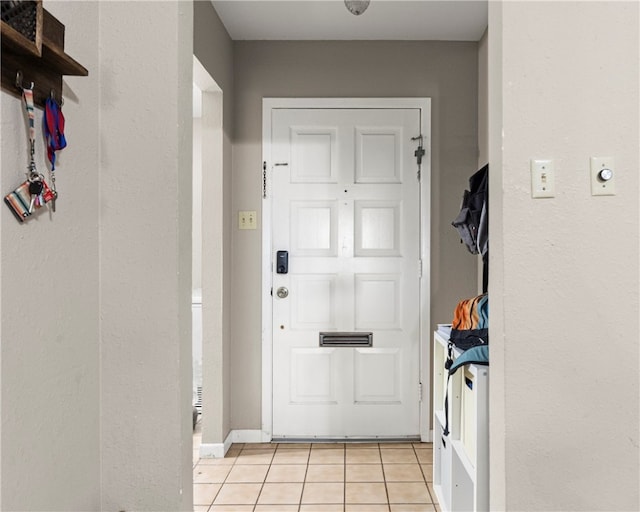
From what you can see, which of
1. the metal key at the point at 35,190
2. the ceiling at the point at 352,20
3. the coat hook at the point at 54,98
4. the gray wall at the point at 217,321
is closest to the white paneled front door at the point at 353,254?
the gray wall at the point at 217,321

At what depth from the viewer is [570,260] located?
1.34 metres

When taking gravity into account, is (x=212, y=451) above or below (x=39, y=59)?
below

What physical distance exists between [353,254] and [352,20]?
1.33 m

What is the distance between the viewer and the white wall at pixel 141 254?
130cm

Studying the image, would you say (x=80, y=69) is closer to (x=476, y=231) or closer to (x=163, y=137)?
(x=163, y=137)

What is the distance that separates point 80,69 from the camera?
1.08 meters

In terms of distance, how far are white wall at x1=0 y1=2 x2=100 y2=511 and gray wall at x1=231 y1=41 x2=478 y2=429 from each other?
1798 millimetres

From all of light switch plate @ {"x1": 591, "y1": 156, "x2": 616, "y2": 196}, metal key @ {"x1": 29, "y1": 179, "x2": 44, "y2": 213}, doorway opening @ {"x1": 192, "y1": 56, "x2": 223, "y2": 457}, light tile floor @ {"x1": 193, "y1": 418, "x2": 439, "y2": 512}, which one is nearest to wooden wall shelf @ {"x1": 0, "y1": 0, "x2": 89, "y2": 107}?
metal key @ {"x1": 29, "y1": 179, "x2": 44, "y2": 213}

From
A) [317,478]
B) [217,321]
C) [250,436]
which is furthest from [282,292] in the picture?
[317,478]

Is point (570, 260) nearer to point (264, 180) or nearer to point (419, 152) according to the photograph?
point (419, 152)

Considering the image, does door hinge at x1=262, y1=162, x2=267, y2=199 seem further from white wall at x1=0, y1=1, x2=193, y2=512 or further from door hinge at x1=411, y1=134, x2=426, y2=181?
white wall at x1=0, y1=1, x2=193, y2=512

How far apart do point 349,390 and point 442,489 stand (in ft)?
3.10

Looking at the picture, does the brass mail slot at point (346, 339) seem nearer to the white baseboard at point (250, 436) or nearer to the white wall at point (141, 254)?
the white baseboard at point (250, 436)

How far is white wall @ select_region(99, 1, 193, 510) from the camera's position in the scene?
51.3 inches
